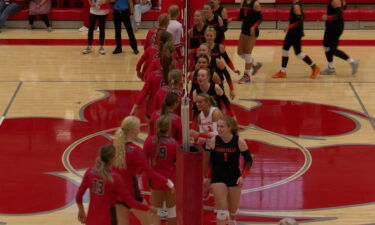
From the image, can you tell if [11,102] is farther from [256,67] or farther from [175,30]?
[256,67]

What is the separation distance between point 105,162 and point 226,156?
5.11 feet

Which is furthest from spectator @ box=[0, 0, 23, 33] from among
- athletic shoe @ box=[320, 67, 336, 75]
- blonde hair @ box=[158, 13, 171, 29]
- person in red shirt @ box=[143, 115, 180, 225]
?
person in red shirt @ box=[143, 115, 180, 225]

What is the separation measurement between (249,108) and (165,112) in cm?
469

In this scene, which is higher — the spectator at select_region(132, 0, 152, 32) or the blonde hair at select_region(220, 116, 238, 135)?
the blonde hair at select_region(220, 116, 238, 135)

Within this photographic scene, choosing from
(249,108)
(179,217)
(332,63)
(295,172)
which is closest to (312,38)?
(332,63)

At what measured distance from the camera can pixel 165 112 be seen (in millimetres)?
7559

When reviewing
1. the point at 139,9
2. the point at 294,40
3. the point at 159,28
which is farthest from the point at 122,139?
the point at 139,9

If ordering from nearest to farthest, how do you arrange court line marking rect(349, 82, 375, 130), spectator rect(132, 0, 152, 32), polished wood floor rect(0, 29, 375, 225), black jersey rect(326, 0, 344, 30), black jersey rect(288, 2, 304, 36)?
polished wood floor rect(0, 29, 375, 225) → court line marking rect(349, 82, 375, 130) → black jersey rect(288, 2, 304, 36) → black jersey rect(326, 0, 344, 30) → spectator rect(132, 0, 152, 32)

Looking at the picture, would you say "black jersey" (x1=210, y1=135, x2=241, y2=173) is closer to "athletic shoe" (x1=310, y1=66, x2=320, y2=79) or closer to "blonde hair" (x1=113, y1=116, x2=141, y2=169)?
"blonde hair" (x1=113, y1=116, x2=141, y2=169)

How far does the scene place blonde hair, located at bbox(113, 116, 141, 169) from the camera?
6312 millimetres

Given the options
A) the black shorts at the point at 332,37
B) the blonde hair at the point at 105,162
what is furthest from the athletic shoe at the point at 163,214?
the black shorts at the point at 332,37

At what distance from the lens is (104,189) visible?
5988mm

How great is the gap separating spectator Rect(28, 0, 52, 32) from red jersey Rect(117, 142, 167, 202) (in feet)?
40.1

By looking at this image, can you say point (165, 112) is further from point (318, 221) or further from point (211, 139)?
point (318, 221)
